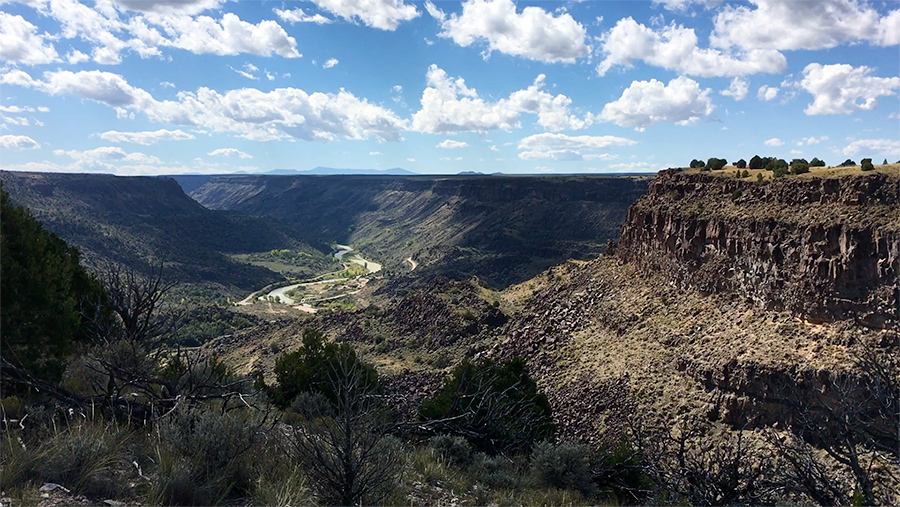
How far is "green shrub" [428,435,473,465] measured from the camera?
33.0 ft

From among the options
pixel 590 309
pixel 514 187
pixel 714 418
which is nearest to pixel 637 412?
pixel 714 418

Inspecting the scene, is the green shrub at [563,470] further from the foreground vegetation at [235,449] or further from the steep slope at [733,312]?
the steep slope at [733,312]

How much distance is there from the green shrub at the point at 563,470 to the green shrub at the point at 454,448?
135 cm

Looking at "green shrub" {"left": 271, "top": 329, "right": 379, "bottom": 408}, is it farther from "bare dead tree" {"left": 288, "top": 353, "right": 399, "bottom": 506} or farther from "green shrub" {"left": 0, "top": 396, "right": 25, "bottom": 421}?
"bare dead tree" {"left": 288, "top": 353, "right": 399, "bottom": 506}

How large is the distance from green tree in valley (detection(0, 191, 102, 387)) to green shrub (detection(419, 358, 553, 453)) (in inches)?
363

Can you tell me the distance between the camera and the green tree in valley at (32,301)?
12258 millimetres

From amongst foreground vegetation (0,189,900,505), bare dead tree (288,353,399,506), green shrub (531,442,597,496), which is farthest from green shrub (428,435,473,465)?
bare dead tree (288,353,399,506)

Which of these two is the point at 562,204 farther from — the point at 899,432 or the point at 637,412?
the point at 899,432

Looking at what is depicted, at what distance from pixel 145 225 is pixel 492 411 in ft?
418

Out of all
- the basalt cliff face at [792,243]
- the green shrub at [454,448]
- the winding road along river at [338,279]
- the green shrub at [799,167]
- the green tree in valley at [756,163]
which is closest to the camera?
the green shrub at [454,448]

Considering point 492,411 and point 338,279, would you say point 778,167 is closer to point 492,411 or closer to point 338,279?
point 492,411

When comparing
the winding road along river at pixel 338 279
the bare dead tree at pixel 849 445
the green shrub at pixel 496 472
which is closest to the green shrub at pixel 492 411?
the green shrub at pixel 496 472

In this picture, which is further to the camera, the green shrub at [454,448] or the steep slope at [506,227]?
the steep slope at [506,227]

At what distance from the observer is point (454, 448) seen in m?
10.3
